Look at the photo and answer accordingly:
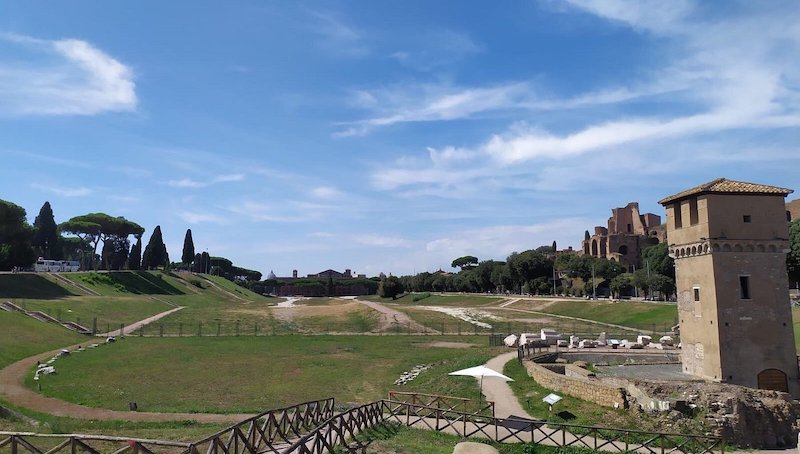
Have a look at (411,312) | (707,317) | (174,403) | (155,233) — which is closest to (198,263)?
(155,233)

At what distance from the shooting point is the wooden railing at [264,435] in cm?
1289

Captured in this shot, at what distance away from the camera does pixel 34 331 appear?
4800 cm

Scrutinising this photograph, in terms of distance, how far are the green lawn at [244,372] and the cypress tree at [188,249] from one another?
3897 inches

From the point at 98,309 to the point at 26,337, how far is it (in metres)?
22.1

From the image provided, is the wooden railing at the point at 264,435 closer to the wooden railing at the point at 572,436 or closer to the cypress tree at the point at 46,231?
the wooden railing at the point at 572,436

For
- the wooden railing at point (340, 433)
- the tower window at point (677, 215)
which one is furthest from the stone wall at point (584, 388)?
the tower window at point (677, 215)

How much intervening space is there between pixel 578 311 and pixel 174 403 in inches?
2684

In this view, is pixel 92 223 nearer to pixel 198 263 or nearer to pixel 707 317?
pixel 198 263

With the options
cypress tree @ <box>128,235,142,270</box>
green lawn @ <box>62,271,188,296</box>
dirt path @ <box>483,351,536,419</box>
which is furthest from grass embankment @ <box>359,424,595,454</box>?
cypress tree @ <box>128,235,142,270</box>

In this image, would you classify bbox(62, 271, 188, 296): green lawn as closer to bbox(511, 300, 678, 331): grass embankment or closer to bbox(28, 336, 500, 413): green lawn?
bbox(28, 336, 500, 413): green lawn

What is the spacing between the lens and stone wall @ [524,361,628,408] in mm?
23259

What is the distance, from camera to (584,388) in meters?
25.0

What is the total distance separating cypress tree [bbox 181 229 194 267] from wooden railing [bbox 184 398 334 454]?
13609 cm

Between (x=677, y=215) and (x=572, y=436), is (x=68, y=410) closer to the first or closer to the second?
(x=572, y=436)
